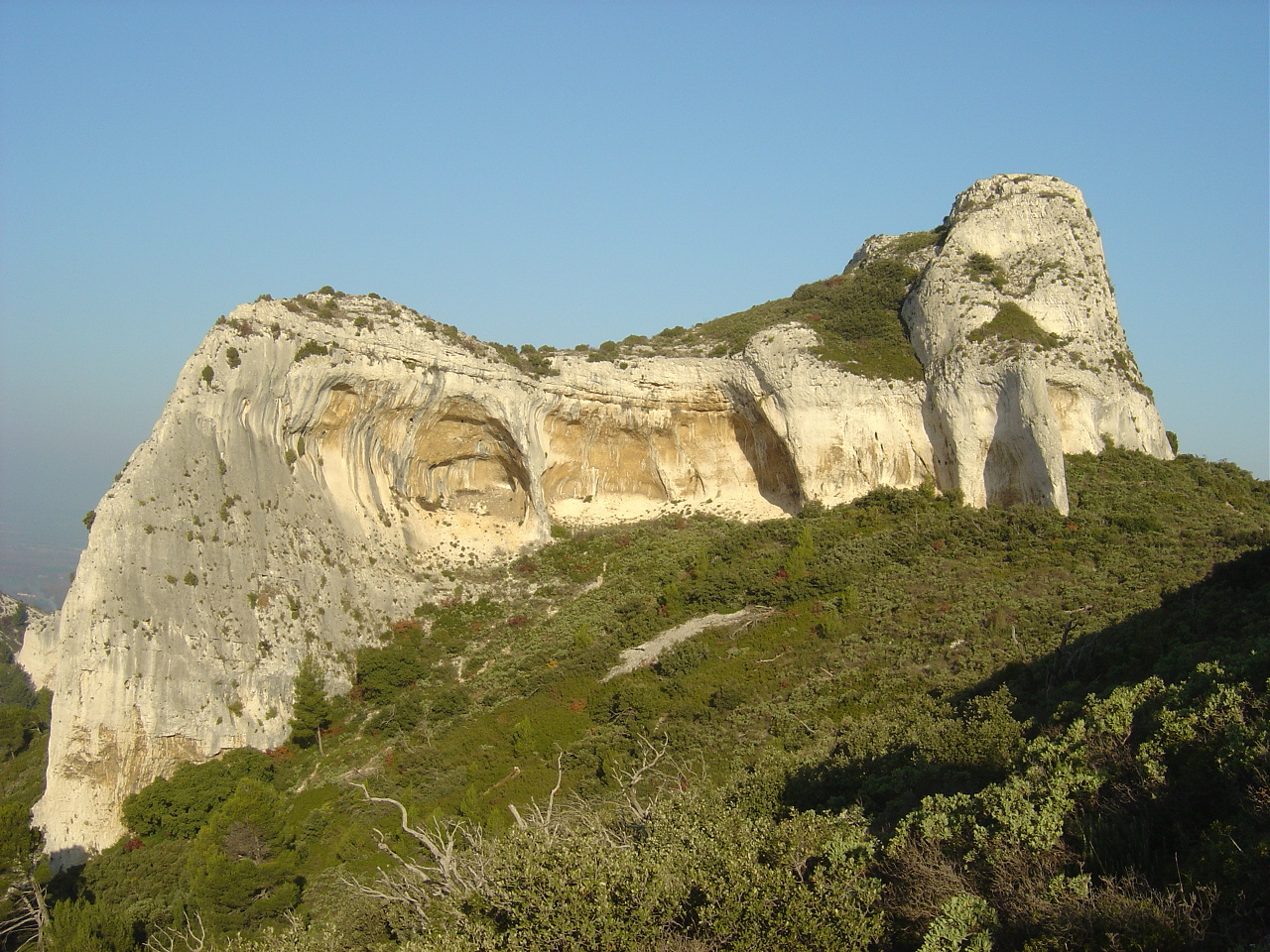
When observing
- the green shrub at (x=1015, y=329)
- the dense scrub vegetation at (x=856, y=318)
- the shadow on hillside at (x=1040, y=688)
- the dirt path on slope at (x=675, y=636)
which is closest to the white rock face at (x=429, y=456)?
the green shrub at (x=1015, y=329)

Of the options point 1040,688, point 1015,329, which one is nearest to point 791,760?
point 1040,688

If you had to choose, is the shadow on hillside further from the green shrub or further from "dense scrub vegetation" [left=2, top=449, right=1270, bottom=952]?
the green shrub

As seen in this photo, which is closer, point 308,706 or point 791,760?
point 791,760

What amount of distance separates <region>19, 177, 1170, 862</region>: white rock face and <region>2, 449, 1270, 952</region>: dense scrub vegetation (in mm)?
1616

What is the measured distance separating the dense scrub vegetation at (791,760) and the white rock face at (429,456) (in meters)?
1.62

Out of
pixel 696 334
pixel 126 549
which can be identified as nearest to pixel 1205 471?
pixel 696 334

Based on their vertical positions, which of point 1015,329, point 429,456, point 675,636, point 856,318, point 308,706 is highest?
point 856,318

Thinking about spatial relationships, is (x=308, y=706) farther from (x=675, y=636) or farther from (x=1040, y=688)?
(x=1040, y=688)

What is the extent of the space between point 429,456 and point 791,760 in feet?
76.4

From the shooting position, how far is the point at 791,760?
62.9 feet

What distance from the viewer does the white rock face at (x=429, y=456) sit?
26344 mm

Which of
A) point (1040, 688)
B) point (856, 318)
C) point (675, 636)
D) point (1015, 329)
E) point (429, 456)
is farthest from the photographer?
point (856, 318)

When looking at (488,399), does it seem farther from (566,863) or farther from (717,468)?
(566,863)

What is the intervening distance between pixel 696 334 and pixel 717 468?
7.98m
